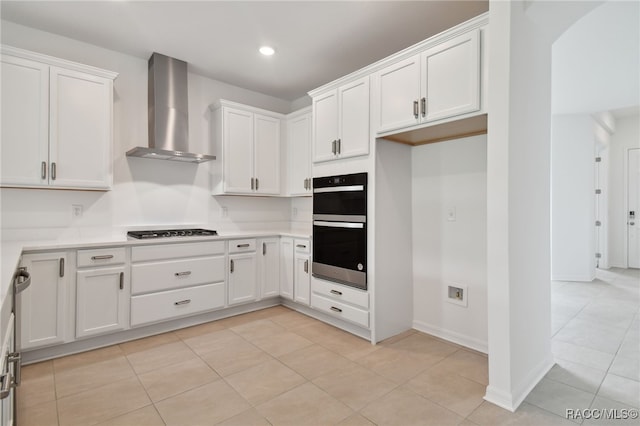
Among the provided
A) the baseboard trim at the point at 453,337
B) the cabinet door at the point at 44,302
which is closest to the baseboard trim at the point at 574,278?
the baseboard trim at the point at 453,337

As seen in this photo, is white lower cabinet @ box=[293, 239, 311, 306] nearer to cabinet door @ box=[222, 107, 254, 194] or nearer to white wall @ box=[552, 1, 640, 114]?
cabinet door @ box=[222, 107, 254, 194]

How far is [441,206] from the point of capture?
305cm

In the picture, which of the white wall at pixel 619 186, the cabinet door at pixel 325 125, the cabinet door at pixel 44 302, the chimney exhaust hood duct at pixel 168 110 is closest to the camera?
the cabinet door at pixel 44 302

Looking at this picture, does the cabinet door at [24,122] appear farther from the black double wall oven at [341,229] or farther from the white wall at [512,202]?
the white wall at [512,202]

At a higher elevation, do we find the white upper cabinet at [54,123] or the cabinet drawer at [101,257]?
the white upper cabinet at [54,123]

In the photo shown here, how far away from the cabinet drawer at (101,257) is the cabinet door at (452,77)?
2774mm

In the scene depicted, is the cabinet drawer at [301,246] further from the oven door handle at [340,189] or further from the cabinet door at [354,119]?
the cabinet door at [354,119]

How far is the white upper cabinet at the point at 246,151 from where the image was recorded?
12.6 feet

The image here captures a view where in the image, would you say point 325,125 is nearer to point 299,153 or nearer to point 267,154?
point 299,153

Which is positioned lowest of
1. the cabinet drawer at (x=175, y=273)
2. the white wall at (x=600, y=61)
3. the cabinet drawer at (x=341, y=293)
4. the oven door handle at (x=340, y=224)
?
the cabinet drawer at (x=341, y=293)

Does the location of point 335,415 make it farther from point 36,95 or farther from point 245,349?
point 36,95

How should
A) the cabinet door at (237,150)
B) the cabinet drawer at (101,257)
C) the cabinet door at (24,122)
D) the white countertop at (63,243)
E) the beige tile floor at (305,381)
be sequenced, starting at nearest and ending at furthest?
the white countertop at (63,243) < the beige tile floor at (305,381) < the cabinet door at (24,122) < the cabinet drawer at (101,257) < the cabinet door at (237,150)

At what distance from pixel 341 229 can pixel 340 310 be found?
782mm

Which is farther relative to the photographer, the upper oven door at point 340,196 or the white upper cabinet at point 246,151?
the white upper cabinet at point 246,151
